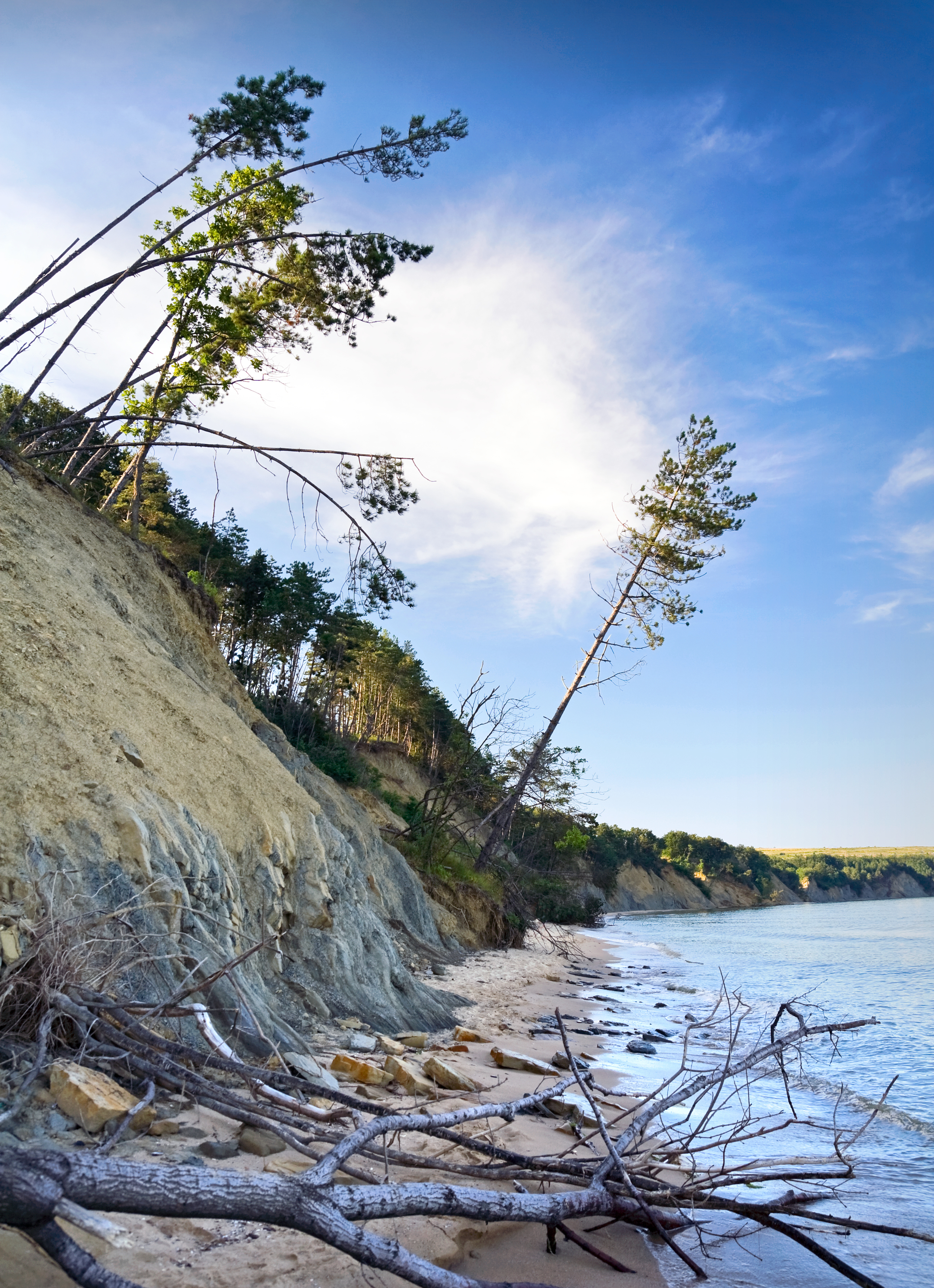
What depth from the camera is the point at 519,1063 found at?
7.10 meters

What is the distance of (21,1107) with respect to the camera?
3.20 meters

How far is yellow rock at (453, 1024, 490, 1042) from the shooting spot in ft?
27.4

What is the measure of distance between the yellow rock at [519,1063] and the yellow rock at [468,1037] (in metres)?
1.18

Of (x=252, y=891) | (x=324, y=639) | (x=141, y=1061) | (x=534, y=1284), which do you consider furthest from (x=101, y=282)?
(x=324, y=639)

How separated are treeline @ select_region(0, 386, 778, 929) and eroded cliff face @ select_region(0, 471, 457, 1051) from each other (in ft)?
7.72

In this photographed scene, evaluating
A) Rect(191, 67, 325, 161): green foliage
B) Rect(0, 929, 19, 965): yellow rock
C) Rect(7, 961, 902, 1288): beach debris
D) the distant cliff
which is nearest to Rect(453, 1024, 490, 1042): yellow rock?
Rect(7, 961, 902, 1288): beach debris

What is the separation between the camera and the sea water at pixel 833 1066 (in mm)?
3895

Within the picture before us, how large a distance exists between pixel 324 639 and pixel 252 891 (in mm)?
21047

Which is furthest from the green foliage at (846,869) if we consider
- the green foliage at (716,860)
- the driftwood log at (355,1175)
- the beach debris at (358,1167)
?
the driftwood log at (355,1175)

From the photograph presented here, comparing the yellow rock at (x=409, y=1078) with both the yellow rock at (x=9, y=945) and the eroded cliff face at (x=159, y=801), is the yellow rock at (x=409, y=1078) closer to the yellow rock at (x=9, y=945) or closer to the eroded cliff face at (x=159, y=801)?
the eroded cliff face at (x=159, y=801)

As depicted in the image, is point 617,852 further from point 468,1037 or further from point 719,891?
point 468,1037

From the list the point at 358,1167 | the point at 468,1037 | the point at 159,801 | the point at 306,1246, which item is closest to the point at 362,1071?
the point at 358,1167

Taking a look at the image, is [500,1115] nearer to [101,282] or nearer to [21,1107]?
[21,1107]

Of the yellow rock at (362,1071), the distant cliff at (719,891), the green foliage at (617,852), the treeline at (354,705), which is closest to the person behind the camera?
the yellow rock at (362,1071)
